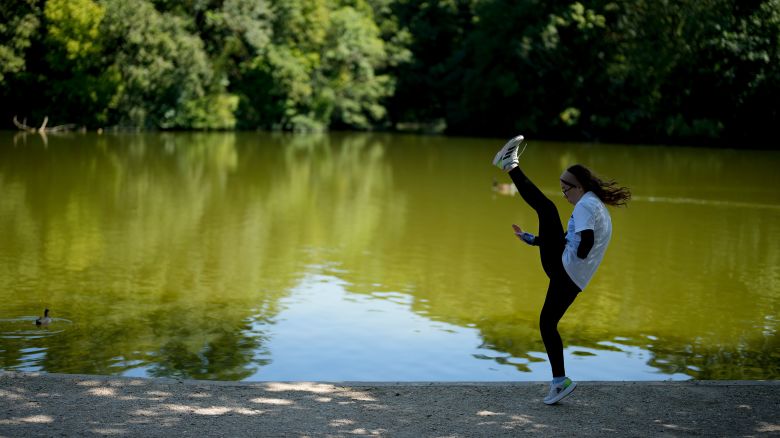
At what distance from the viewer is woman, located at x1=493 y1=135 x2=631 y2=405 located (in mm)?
6859

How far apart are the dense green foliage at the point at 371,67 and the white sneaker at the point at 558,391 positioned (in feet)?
149

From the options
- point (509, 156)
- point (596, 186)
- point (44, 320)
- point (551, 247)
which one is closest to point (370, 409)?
point (551, 247)

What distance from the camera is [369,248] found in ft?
58.8

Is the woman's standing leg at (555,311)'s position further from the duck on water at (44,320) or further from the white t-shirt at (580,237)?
the duck on water at (44,320)

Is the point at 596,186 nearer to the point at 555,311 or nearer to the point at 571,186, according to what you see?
the point at 571,186

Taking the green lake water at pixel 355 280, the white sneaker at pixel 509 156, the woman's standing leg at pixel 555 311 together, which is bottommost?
the green lake water at pixel 355 280

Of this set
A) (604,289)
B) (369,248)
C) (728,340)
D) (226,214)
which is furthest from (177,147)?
(728,340)

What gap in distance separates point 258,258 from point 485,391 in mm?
9306

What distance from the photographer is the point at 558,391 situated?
7164 millimetres

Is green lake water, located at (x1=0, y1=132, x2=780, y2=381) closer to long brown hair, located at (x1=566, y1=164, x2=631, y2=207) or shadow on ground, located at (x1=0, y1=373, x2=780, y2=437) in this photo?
shadow on ground, located at (x1=0, y1=373, x2=780, y2=437)

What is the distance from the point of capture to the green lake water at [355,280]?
10398 millimetres

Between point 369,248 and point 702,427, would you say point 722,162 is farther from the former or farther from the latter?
point 702,427

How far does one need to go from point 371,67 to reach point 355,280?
5397 cm

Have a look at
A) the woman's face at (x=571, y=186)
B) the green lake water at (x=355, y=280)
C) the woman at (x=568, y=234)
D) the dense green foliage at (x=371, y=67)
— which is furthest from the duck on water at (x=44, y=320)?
the dense green foliage at (x=371, y=67)
